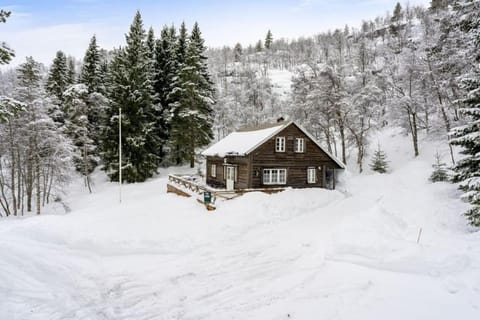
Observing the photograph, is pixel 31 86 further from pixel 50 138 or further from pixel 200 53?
pixel 200 53

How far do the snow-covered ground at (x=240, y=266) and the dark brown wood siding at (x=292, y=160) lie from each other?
465 centimetres

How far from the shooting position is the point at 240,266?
970 centimetres

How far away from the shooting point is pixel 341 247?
33.2ft

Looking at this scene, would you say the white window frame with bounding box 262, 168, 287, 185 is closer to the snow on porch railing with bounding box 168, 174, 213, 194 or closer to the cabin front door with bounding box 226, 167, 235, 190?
the cabin front door with bounding box 226, 167, 235, 190

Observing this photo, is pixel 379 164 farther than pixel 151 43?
No

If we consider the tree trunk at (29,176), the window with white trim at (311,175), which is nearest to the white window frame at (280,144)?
the window with white trim at (311,175)

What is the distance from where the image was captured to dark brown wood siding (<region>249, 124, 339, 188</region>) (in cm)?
2138

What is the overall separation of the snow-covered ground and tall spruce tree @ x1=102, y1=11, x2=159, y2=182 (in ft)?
48.2

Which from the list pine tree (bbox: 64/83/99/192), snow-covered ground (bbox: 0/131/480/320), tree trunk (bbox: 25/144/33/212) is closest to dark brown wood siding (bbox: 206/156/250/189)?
snow-covered ground (bbox: 0/131/480/320)

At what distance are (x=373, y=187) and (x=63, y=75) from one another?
1426 inches

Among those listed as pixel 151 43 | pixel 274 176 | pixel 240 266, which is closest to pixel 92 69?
pixel 151 43

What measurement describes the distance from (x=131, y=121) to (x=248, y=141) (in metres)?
14.8

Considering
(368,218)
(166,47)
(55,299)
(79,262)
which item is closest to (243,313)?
(55,299)

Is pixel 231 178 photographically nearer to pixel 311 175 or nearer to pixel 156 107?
pixel 311 175
